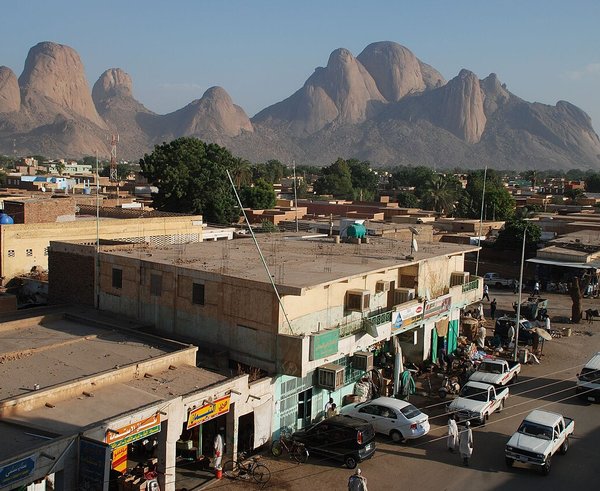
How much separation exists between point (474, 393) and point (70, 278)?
503 inches

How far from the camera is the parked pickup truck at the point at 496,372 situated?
20.2 metres

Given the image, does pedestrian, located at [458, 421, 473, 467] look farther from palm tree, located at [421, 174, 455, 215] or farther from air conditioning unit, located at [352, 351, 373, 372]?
palm tree, located at [421, 174, 455, 215]

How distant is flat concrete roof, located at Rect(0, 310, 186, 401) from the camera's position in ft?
45.3

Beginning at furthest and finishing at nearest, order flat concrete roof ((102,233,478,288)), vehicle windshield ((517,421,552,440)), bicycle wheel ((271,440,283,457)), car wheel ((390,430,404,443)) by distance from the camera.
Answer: flat concrete roof ((102,233,478,288))
car wheel ((390,430,404,443))
vehicle windshield ((517,421,552,440))
bicycle wheel ((271,440,283,457))

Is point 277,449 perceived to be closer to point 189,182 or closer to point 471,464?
point 471,464

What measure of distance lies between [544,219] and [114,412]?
4979 cm

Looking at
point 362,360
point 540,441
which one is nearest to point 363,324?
point 362,360

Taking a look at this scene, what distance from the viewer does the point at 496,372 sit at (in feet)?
68.6

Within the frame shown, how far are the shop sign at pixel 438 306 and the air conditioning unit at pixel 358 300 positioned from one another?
360 cm

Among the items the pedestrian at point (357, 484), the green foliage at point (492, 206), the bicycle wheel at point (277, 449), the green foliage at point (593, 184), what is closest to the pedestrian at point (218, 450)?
the bicycle wheel at point (277, 449)

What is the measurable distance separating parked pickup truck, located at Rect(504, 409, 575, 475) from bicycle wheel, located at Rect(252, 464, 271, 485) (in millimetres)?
5620

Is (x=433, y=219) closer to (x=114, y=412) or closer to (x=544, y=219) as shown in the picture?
(x=544, y=219)

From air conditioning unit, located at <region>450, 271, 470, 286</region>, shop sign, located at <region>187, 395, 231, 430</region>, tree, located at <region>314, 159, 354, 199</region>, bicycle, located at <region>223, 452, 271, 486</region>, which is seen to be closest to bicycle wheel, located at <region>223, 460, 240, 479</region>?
bicycle, located at <region>223, 452, 271, 486</region>

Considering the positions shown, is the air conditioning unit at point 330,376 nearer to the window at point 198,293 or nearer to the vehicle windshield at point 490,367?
the window at point 198,293
